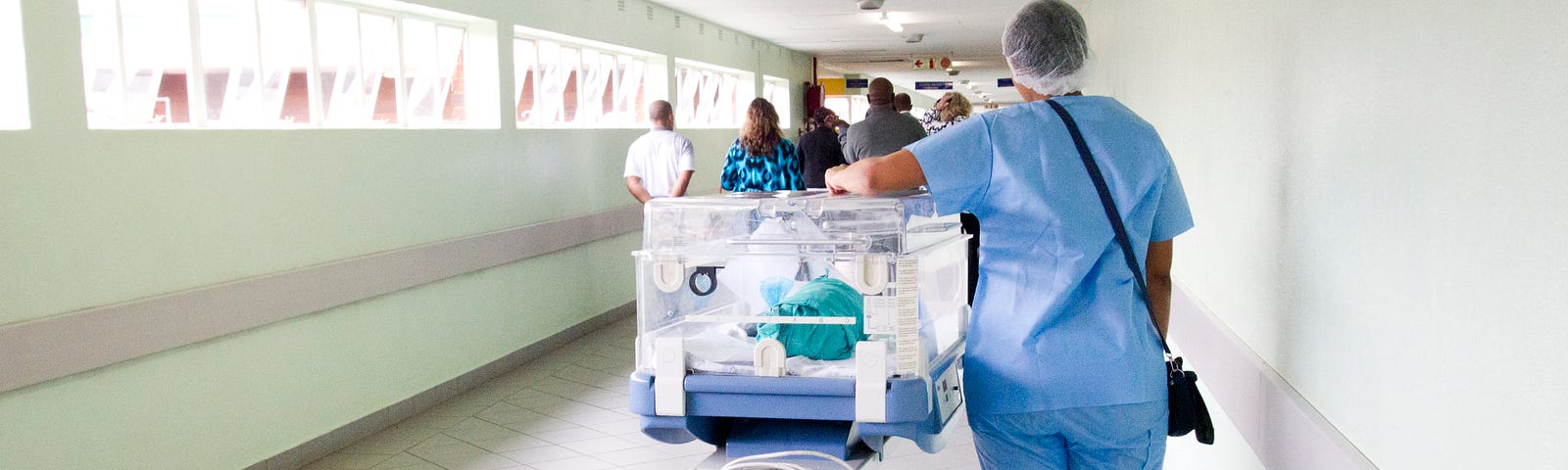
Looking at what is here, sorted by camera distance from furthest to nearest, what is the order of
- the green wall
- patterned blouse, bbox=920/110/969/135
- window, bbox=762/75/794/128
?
window, bbox=762/75/794/128, patterned blouse, bbox=920/110/969/135, the green wall

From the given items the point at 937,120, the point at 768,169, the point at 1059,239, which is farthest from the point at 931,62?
the point at 1059,239

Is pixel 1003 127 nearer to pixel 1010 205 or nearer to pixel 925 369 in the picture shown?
pixel 1010 205

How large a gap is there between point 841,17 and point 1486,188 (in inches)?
429

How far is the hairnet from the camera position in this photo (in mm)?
2246

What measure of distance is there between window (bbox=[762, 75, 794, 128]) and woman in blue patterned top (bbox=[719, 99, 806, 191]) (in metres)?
9.14

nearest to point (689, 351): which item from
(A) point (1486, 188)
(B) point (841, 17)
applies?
(A) point (1486, 188)

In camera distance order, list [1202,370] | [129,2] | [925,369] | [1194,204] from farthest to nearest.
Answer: [129,2], [1194,204], [1202,370], [925,369]

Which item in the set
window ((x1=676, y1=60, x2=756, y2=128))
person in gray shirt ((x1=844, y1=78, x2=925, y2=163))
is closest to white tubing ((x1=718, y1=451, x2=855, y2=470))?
person in gray shirt ((x1=844, y1=78, x2=925, y2=163))

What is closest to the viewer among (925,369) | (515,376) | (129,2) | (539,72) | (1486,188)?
(1486,188)

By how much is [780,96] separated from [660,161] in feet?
28.9

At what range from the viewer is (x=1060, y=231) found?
7.14 feet

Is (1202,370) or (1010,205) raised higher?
(1010,205)

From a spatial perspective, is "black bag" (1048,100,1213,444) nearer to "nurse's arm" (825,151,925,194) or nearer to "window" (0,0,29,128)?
"nurse's arm" (825,151,925,194)

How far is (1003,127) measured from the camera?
2199 mm
